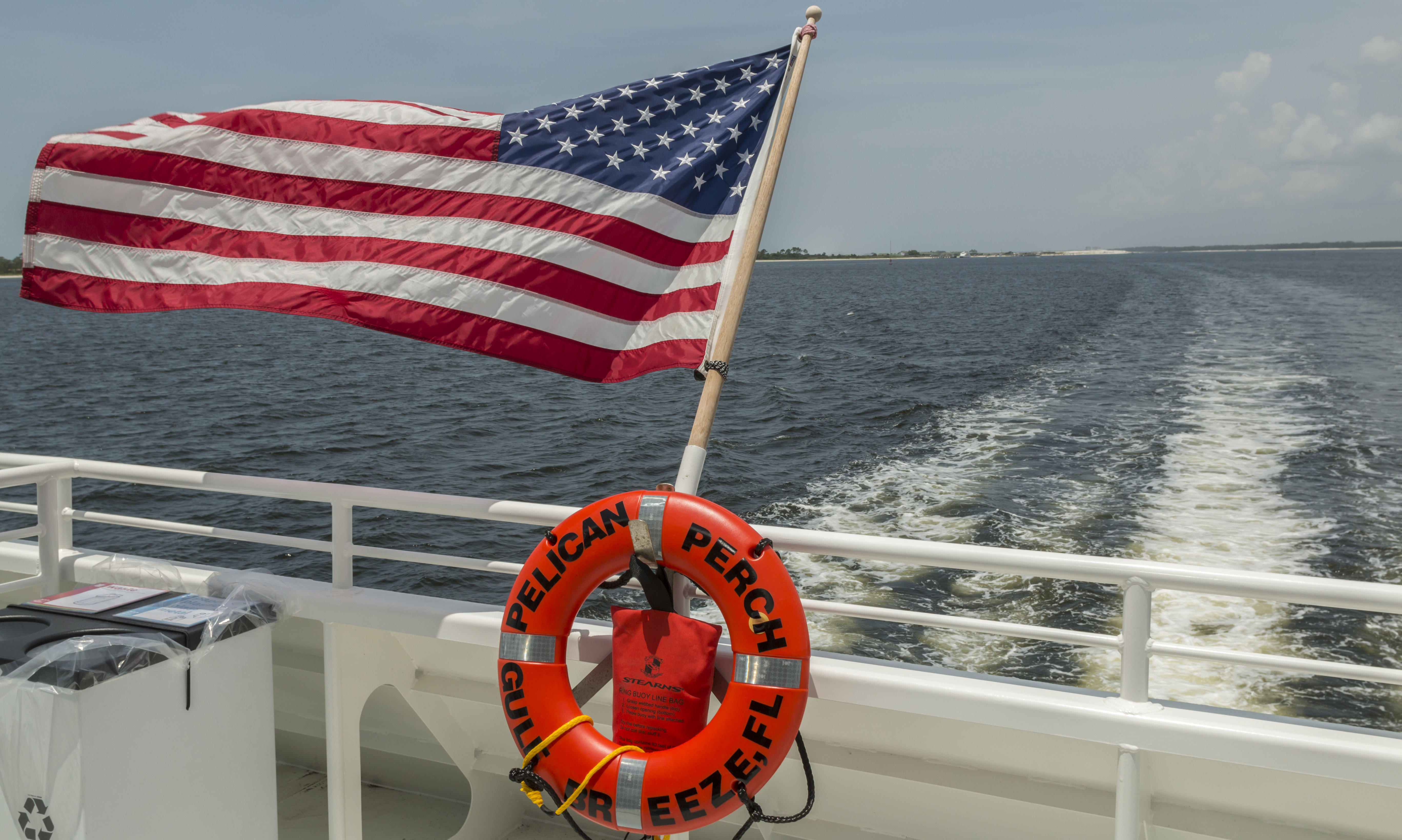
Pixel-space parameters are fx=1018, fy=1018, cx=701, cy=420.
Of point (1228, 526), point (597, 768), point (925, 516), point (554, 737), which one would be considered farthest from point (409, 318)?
point (1228, 526)

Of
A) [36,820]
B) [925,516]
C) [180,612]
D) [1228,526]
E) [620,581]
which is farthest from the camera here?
[925,516]

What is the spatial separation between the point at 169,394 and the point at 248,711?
21.0 meters

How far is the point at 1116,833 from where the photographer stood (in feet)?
6.62

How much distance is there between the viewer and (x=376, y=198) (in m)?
2.89

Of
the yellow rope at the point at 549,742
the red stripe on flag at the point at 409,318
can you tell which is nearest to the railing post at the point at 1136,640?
the yellow rope at the point at 549,742

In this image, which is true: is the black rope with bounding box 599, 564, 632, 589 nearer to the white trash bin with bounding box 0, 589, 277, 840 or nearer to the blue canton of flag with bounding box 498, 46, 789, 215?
the white trash bin with bounding box 0, 589, 277, 840

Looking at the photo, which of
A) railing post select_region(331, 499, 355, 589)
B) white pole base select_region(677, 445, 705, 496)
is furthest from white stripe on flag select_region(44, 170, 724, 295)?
railing post select_region(331, 499, 355, 589)

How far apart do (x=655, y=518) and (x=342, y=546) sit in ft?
3.35

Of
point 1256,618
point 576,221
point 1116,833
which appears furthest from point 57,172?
point 1256,618

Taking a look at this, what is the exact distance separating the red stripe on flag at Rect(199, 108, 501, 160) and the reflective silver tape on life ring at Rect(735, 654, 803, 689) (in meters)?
1.68

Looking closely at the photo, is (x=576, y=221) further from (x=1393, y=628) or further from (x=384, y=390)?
(x=384, y=390)

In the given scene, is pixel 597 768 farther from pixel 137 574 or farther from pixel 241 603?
pixel 137 574

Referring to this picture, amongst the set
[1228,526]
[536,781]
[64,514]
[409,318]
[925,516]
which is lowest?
[925,516]

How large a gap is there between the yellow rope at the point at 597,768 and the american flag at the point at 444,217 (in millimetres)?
995
